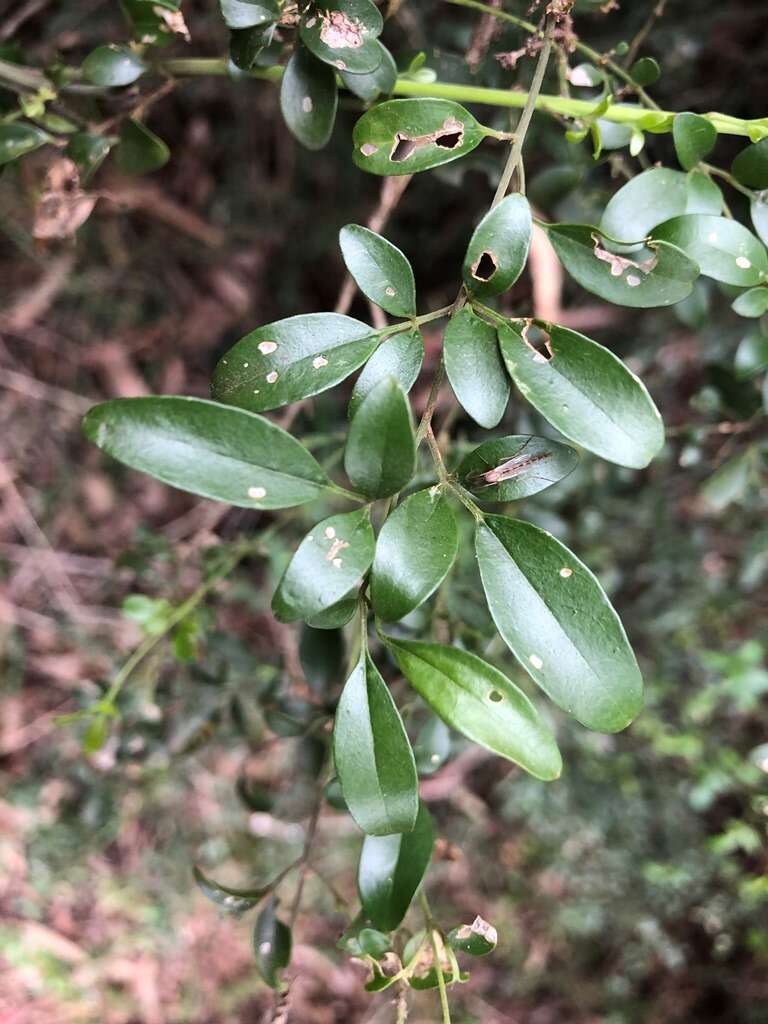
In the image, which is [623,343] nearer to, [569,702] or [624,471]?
[624,471]

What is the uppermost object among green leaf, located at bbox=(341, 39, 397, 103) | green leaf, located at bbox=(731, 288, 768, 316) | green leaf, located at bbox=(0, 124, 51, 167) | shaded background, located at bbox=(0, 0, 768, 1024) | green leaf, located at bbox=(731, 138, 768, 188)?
green leaf, located at bbox=(341, 39, 397, 103)

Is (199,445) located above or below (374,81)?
below

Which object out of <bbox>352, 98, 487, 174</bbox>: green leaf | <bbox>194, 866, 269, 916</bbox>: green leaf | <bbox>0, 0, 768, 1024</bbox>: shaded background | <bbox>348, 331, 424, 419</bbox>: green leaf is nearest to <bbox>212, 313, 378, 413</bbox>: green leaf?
<bbox>348, 331, 424, 419</bbox>: green leaf

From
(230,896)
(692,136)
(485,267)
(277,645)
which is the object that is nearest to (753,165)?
(692,136)

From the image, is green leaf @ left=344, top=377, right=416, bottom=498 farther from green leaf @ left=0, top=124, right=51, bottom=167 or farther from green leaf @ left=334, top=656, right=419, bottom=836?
green leaf @ left=0, top=124, right=51, bottom=167

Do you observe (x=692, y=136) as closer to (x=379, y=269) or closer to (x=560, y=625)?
(x=379, y=269)

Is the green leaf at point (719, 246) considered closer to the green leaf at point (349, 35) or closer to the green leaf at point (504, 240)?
the green leaf at point (504, 240)
